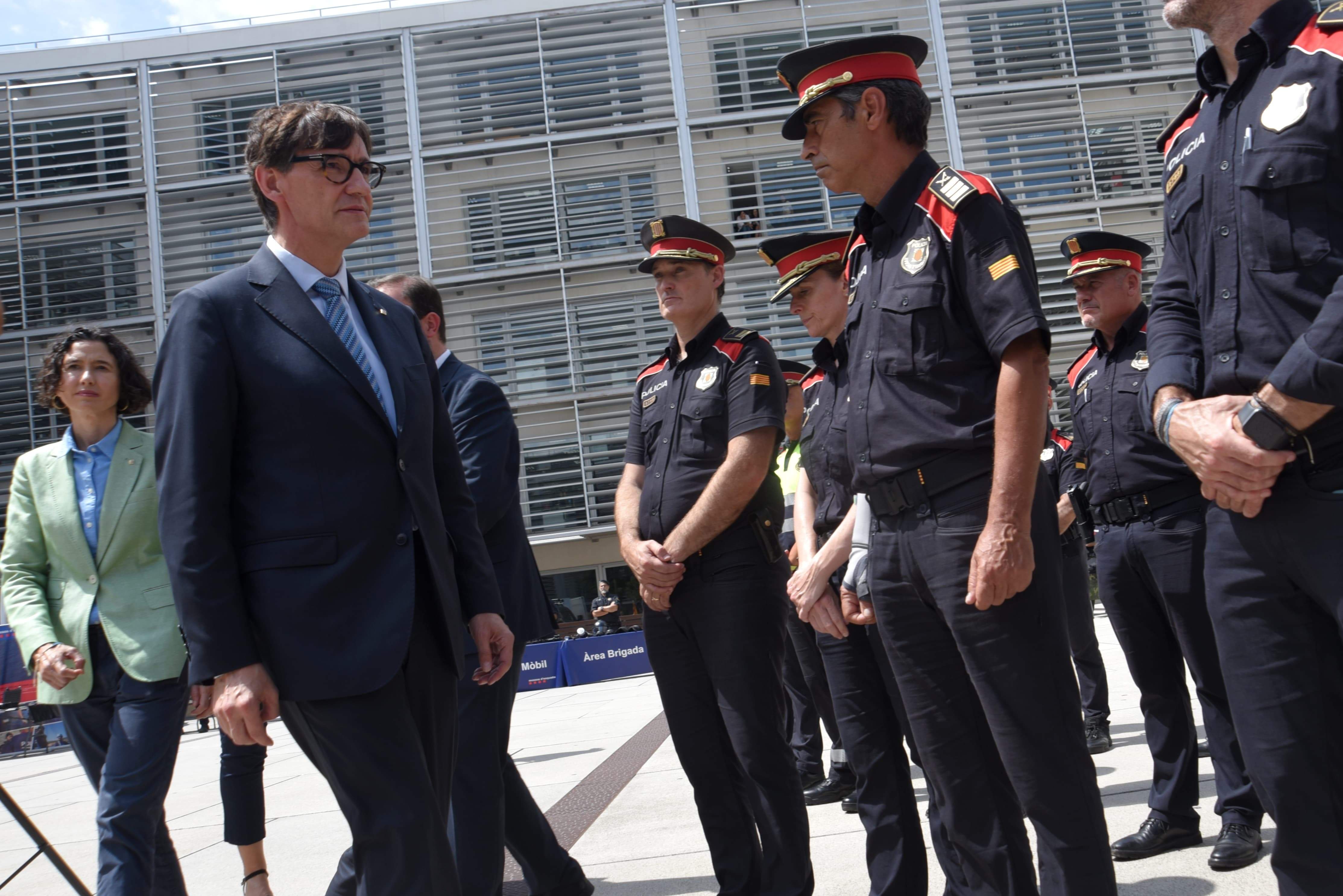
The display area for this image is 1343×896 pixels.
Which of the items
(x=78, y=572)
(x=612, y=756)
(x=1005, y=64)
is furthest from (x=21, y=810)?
(x=1005, y=64)

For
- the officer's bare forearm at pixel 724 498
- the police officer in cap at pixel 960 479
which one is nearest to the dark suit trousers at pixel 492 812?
the officer's bare forearm at pixel 724 498

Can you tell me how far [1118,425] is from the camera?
3.91 meters

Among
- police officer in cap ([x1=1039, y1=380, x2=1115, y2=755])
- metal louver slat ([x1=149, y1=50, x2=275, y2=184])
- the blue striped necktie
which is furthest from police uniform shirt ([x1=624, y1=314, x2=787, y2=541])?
metal louver slat ([x1=149, y1=50, x2=275, y2=184])

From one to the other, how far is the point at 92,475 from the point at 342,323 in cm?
173

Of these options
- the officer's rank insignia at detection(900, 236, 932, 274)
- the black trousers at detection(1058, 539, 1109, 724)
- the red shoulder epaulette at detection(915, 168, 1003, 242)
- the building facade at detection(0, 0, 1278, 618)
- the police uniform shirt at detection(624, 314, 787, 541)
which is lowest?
the black trousers at detection(1058, 539, 1109, 724)

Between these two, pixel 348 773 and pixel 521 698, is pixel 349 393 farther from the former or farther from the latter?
pixel 521 698

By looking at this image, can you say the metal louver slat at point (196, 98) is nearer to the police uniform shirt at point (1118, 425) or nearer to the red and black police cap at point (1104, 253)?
the red and black police cap at point (1104, 253)

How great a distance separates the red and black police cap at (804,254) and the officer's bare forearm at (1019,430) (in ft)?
6.59

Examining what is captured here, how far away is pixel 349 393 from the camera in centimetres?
211

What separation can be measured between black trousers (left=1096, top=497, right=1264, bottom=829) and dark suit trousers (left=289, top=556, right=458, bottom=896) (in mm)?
2537

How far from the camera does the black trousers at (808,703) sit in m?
5.21

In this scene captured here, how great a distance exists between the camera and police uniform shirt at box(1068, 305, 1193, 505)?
3.70m

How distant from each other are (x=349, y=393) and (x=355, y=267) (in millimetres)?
18947

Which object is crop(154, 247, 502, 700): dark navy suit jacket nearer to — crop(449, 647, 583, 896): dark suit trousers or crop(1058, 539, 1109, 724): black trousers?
crop(449, 647, 583, 896): dark suit trousers
